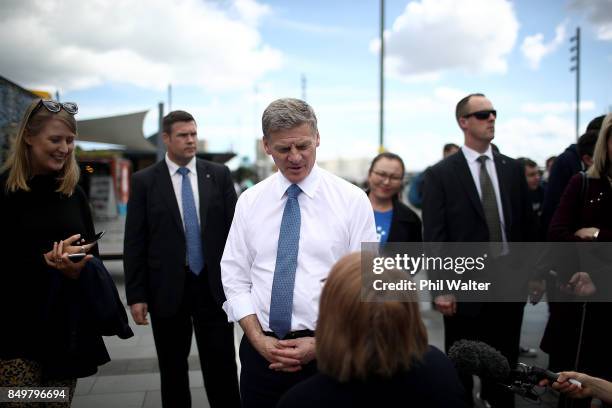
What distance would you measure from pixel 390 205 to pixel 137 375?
2709 mm

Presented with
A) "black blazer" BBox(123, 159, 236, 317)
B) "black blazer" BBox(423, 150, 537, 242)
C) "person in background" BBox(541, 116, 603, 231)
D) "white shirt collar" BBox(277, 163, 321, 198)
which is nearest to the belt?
"white shirt collar" BBox(277, 163, 321, 198)

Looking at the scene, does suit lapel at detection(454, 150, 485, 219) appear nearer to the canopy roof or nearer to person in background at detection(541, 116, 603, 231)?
person in background at detection(541, 116, 603, 231)

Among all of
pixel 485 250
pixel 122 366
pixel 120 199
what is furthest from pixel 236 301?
pixel 120 199

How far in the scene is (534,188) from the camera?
707 centimetres

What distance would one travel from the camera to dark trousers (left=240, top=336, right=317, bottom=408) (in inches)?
80.4

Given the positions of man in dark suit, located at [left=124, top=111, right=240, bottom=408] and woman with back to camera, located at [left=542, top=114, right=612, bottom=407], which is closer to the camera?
woman with back to camera, located at [left=542, top=114, right=612, bottom=407]

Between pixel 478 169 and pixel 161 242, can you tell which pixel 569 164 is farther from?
pixel 161 242

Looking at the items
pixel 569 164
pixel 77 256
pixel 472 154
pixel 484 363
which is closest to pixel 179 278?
pixel 77 256

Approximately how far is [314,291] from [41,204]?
4.60ft

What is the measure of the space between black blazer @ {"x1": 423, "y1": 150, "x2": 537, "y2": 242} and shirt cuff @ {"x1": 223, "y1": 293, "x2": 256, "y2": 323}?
159 centimetres

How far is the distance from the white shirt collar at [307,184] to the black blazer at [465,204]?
141 cm

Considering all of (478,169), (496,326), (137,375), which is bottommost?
(137,375)

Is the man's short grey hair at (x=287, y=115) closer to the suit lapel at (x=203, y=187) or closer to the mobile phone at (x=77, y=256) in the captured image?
the mobile phone at (x=77, y=256)

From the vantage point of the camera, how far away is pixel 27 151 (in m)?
2.42
